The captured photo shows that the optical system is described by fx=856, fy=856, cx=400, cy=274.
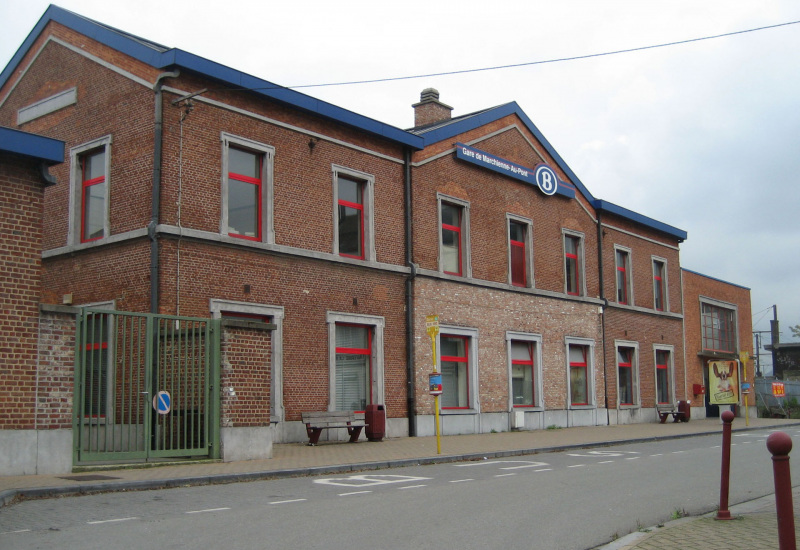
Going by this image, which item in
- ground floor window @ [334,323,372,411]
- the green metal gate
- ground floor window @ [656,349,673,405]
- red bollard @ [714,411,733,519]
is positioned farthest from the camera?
ground floor window @ [656,349,673,405]

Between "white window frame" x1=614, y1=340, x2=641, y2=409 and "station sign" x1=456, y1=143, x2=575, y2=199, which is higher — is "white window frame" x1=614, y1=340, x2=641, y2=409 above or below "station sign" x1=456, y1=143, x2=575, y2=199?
below

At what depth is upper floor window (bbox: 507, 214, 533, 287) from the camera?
90.7ft

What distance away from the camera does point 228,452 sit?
49.2 ft

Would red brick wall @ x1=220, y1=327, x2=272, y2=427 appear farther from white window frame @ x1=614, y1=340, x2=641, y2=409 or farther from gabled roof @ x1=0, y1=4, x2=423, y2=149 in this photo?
white window frame @ x1=614, y1=340, x2=641, y2=409

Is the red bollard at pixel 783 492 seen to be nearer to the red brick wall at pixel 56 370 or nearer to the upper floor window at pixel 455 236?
the red brick wall at pixel 56 370

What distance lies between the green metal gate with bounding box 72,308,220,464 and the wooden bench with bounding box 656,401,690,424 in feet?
73.2

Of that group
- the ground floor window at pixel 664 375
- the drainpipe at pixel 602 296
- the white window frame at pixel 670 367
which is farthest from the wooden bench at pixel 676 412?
the drainpipe at pixel 602 296

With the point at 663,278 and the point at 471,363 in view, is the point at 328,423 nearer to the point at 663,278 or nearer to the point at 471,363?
the point at 471,363

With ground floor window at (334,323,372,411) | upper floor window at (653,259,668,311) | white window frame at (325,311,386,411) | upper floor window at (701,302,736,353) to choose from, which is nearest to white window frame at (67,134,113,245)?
white window frame at (325,311,386,411)

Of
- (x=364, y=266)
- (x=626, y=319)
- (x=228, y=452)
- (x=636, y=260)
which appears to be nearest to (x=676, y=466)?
(x=228, y=452)

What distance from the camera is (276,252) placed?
63.8ft

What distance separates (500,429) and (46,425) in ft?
51.1

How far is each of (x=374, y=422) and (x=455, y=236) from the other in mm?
7019

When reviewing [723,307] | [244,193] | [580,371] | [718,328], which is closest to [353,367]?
[244,193]
